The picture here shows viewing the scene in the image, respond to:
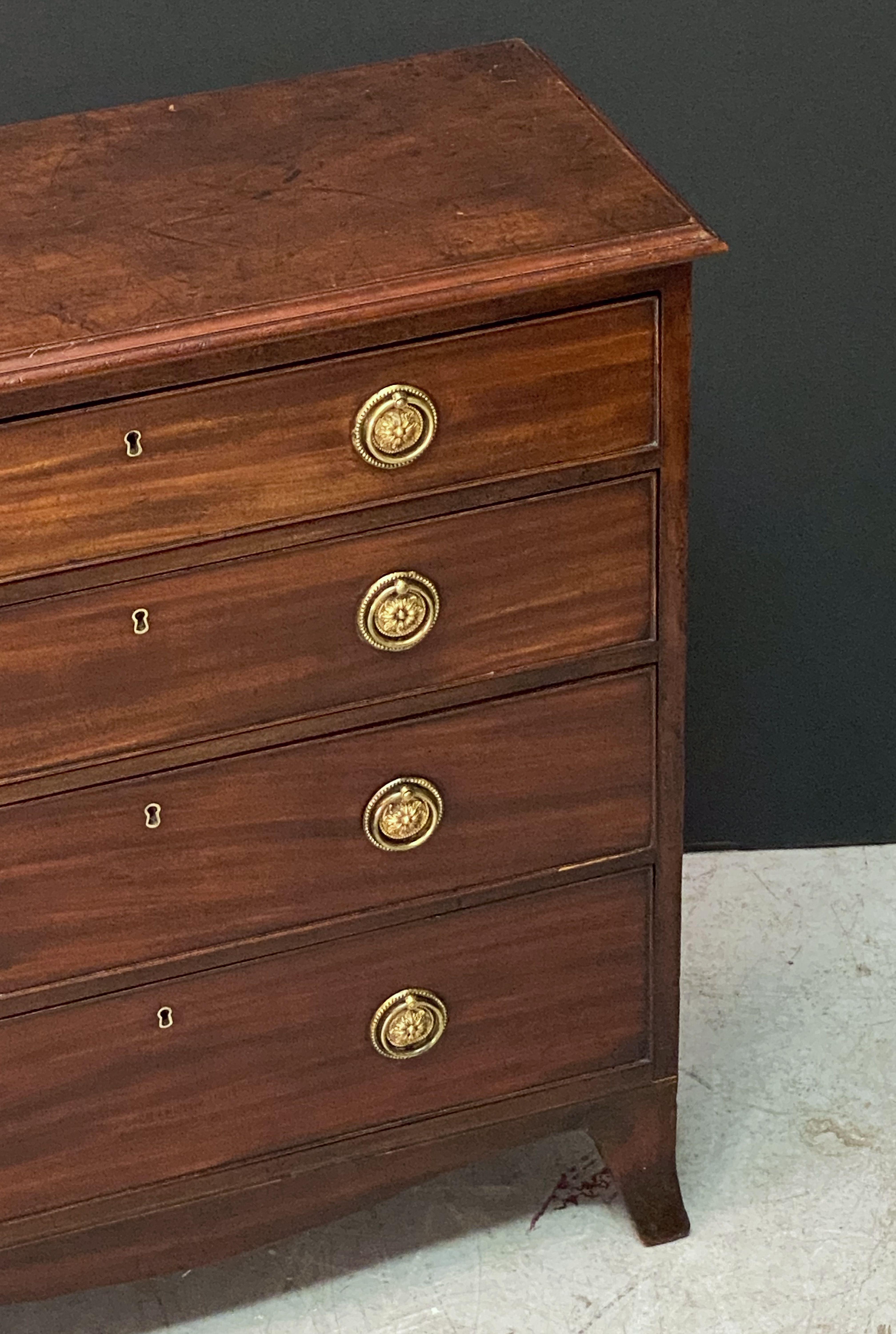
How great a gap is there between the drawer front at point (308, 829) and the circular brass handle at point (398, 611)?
9 cm

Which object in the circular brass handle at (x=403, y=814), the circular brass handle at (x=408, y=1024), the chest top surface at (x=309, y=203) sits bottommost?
the circular brass handle at (x=408, y=1024)

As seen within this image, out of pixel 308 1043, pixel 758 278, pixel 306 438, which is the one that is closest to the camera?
pixel 306 438

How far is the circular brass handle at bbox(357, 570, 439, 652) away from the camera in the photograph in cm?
154

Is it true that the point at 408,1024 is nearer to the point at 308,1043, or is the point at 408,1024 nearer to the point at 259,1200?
the point at 308,1043

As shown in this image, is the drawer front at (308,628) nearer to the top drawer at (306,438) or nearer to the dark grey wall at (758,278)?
the top drawer at (306,438)

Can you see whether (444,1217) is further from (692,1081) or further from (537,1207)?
(692,1081)

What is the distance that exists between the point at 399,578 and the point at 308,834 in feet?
0.84

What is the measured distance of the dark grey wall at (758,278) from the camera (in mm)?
1973

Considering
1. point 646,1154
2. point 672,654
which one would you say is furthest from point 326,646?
point 646,1154

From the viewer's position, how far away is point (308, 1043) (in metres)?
1.75

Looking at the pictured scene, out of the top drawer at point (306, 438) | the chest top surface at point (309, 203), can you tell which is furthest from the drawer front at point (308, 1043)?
the chest top surface at point (309, 203)

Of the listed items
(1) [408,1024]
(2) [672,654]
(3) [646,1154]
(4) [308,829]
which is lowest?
(3) [646,1154]

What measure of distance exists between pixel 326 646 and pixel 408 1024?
419 millimetres

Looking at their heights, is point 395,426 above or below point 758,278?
above
